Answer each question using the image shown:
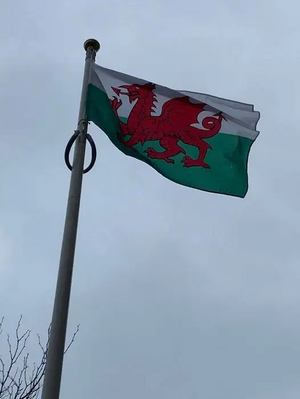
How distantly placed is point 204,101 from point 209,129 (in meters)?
0.51

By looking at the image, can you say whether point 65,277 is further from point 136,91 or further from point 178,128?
point 136,91

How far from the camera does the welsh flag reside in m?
8.43

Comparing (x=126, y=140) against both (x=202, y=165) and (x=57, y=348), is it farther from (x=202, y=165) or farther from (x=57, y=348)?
(x=57, y=348)

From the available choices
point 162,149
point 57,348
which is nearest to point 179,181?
point 162,149

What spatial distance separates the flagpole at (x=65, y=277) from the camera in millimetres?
5801

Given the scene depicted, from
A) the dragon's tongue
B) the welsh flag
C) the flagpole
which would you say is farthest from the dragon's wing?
the flagpole

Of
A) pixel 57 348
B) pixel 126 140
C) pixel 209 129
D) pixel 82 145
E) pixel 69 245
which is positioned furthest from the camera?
pixel 209 129

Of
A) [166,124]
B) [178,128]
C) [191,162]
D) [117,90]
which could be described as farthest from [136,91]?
[191,162]

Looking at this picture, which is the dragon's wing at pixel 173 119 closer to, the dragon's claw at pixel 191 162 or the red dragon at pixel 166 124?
the red dragon at pixel 166 124

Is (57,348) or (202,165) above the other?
(202,165)

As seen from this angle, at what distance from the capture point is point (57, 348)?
5.93m

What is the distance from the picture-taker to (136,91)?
8945 millimetres

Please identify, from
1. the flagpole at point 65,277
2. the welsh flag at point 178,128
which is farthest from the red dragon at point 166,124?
the flagpole at point 65,277

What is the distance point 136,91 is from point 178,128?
0.78m
